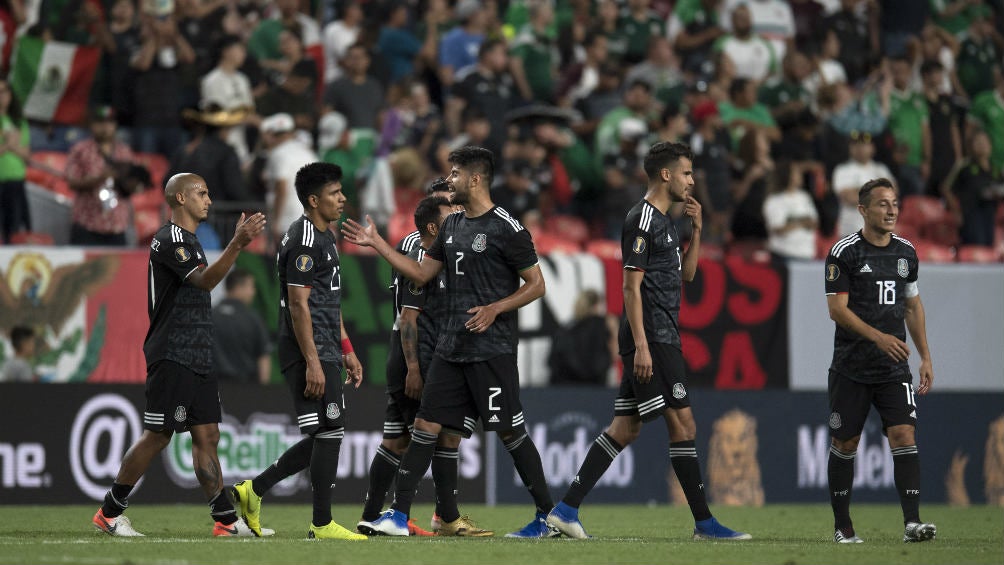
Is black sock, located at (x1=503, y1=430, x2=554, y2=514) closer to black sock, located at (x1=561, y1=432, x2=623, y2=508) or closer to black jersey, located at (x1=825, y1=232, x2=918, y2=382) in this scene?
black sock, located at (x1=561, y1=432, x2=623, y2=508)

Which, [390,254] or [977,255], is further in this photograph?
[977,255]

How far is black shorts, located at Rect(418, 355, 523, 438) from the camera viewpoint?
9.82 meters

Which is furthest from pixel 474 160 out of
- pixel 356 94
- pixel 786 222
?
pixel 786 222

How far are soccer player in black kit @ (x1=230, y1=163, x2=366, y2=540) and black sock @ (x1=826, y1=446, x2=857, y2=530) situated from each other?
10.5ft

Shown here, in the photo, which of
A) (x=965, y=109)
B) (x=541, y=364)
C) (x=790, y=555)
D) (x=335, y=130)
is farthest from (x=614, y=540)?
(x=965, y=109)

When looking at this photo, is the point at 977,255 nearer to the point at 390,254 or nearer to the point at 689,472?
the point at 689,472

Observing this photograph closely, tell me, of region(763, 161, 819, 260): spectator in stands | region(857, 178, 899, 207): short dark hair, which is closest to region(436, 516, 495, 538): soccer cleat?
region(857, 178, 899, 207): short dark hair

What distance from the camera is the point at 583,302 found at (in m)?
16.3

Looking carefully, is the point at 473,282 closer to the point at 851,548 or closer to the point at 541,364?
the point at 851,548

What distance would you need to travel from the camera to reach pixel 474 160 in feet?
32.6

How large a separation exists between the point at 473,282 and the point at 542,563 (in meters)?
2.19

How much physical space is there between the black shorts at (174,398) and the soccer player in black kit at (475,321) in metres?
1.44

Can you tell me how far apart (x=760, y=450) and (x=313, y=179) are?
318 inches

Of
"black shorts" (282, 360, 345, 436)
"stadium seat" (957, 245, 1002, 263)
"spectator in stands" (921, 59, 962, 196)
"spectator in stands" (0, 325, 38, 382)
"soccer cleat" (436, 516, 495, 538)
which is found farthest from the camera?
"spectator in stands" (921, 59, 962, 196)
